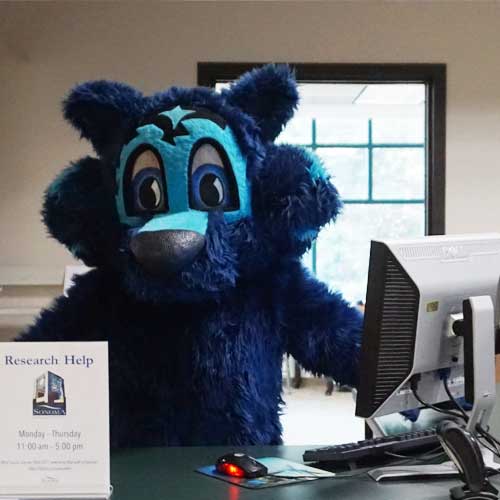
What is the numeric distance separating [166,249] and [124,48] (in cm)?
225

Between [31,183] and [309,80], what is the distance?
1.40 metres

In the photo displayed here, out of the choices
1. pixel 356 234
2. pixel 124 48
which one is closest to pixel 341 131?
pixel 356 234

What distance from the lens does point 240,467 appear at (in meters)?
1.25

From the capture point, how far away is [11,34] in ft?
11.1

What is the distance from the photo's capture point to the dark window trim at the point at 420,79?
341 cm

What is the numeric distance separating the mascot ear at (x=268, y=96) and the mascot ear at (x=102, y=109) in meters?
0.22

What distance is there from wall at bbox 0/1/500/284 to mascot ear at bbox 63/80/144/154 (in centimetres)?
178

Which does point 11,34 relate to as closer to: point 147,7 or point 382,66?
point 147,7

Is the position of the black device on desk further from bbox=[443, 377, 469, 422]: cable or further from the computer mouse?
the computer mouse

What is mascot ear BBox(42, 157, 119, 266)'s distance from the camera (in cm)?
159

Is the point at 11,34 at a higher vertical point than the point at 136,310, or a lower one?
higher

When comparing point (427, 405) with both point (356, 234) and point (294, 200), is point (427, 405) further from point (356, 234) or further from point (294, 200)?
point (356, 234)

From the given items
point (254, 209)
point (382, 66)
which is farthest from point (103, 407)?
point (382, 66)

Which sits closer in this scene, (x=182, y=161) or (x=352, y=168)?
(x=182, y=161)
